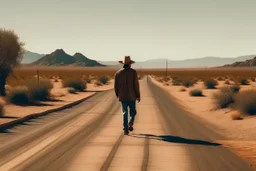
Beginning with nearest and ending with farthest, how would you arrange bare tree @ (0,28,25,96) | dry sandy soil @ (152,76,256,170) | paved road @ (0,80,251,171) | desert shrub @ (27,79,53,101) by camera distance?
1. paved road @ (0,80,251,171)
2. dry sandy soil @ (152,76,256,170)
3. desert shrub @ (27,79,53,101)
4. bare tree @ (0,28,25,96)

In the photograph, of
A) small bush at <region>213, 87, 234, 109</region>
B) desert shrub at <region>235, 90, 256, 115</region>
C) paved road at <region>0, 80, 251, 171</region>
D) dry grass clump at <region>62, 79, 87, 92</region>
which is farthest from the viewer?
dry grass clump at <region>62, 79, 87, 92</region>

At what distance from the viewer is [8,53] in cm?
3462

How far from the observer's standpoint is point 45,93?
3133 cm

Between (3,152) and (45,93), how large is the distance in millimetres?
21084

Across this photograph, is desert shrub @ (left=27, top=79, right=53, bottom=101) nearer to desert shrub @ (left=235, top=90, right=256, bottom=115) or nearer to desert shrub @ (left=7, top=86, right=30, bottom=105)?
desert shrub @ (left=7, top=86, right=30, bottom=105)

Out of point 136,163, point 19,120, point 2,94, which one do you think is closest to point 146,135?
point 136,163

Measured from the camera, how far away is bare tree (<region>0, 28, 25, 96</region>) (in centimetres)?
3422

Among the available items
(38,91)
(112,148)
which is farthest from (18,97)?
(112,148)

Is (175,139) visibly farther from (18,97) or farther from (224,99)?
(18,97)

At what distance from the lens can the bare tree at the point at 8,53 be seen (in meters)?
34.2

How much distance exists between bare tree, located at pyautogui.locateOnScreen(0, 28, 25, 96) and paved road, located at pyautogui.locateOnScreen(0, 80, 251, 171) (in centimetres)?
1862

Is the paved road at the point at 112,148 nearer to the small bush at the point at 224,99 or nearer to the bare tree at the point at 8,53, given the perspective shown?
the small bush at the point at 224,99

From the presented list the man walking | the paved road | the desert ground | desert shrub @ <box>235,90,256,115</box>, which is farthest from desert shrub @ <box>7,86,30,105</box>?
the man walking

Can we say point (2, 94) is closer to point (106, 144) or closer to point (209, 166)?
point (106, 144)
